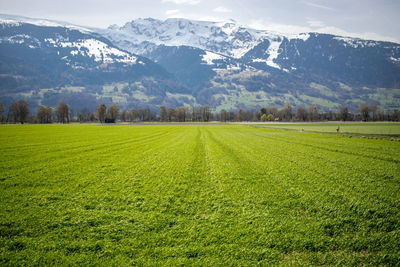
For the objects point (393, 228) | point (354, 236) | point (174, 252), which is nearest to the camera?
point (174, 252)

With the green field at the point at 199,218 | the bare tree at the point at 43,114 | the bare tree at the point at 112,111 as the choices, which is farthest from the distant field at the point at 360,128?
the bare tree at the point at 43,114

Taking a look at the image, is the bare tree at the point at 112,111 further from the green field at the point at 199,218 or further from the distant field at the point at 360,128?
the green field at the point at 199,218

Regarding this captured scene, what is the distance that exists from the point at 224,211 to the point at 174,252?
310 cm

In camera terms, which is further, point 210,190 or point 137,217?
point 210,190

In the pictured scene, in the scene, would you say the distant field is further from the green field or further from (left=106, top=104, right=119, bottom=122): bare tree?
(left=106, top=104, right=119, bottom=122): bare tree

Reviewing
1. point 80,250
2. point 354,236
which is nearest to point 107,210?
point 80,250

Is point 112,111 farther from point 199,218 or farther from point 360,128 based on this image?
point 199,218

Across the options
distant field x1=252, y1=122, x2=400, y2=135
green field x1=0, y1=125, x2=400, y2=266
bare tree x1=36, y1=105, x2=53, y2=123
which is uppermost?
bare tree x1=36, y1=105, x2=53, y2=123

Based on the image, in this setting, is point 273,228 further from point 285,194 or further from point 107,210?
point 107,210

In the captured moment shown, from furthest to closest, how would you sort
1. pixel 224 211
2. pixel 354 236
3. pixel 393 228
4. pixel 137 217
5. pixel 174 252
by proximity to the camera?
pixel 224 211 < pixel 137 217 < pixel 393 228 < pixel 354 236 < pixel 174 252

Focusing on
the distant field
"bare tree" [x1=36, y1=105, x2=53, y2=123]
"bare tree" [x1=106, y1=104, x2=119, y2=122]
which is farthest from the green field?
"bare tree" [x1=36, y1=105, x2=53, y2=123]

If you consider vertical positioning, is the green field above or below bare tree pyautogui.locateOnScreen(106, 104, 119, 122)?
below

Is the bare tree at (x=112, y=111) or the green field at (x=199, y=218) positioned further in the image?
the bare tree at (x=112, y=111)

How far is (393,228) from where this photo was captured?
7.22 m
